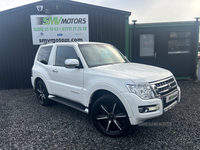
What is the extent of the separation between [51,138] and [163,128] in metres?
2.36

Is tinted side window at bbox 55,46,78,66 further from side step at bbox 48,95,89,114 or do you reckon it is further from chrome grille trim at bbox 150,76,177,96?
chrome grille trim at bbox 150,76,177,96

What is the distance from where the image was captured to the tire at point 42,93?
4.77m

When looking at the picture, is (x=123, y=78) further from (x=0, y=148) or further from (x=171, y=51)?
(x=171, y=51)

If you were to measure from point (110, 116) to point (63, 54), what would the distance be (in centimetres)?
209

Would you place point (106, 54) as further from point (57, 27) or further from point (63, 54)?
point (57, 27)

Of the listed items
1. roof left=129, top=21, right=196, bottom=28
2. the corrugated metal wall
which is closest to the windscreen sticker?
the corrugated metal wall

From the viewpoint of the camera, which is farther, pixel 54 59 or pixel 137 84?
pixel 54 59

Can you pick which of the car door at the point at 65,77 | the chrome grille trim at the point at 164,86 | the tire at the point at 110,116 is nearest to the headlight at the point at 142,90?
the chrome grille trim at the point at 164,86

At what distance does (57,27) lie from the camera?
7.22 meters

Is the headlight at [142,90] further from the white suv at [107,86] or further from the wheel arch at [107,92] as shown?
the wheel arch at [107,92]

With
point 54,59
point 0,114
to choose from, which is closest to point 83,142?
point 54,59

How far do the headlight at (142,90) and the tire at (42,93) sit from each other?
293 cm

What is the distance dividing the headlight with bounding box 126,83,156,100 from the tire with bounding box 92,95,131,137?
1.15 ft

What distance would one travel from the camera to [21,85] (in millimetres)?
7582
